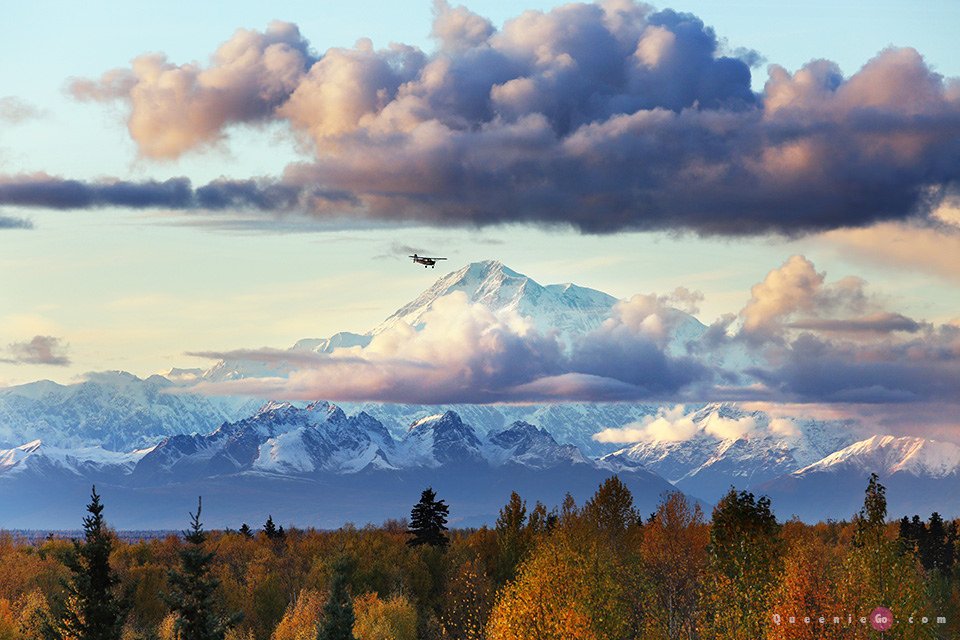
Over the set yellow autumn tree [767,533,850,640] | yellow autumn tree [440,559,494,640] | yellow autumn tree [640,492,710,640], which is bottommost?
yellow autumn tree [440,559,494,640]

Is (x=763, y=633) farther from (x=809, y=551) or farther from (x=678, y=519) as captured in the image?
(x=678, y=519)

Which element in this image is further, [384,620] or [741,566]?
[384,620]

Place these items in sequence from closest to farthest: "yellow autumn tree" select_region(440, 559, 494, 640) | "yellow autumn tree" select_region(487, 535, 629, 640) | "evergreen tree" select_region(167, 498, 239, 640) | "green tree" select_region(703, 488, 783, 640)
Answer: "evergreen tree" select_region(167, 498, 239, 640)
"yellow autumn tree" select_region(487, 535, 629, 640)
"green tree" select_region(703, 488, 783, 640)
"yellow autumn tree" select_region(440, 559, 494, 640)

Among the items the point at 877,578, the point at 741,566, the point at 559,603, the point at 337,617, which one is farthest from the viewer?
the point at 741,566

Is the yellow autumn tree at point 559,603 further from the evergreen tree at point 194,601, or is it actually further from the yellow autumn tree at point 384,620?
the yellow autumn tree at point 384,620

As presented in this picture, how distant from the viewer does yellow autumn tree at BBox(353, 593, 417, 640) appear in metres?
150

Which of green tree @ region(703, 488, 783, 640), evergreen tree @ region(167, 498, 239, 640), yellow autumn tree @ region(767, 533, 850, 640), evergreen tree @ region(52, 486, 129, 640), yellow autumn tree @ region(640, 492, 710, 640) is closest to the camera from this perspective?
evergreen tree @ region(167, 498, 239, 640)

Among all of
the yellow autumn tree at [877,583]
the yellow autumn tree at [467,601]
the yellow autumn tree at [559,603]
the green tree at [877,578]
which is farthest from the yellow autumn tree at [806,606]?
the yellow autumn tree at [467,601]

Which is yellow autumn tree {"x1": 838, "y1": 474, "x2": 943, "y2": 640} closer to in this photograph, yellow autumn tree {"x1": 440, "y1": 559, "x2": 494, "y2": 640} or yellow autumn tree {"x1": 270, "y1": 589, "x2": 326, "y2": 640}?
yellow autumn tree {"x1": 270, "y1": 589, "x2": 326, "y2": 640}

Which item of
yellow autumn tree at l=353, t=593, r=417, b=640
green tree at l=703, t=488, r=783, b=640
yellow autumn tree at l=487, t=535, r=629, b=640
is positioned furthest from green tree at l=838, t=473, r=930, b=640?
yellow autumn tree at l=353, t=593, r=417, b=640

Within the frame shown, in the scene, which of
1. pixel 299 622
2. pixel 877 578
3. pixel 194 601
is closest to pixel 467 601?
pixel 299 622

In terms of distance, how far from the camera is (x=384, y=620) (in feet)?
507

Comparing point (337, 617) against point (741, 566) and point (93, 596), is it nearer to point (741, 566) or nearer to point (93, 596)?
point (93, 596)

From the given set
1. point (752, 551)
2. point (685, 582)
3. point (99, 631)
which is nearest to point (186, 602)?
point (99, 631)
